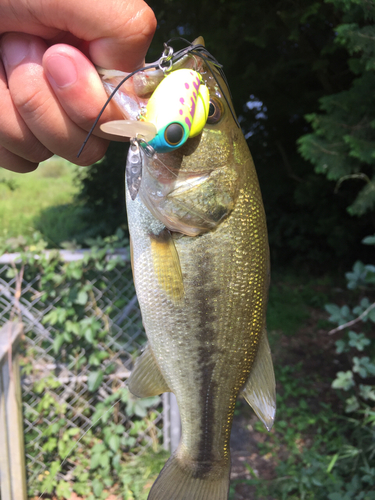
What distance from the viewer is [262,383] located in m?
1.33

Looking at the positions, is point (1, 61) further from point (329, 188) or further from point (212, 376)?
point (329, 188)

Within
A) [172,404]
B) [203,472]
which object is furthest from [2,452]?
[203,472]

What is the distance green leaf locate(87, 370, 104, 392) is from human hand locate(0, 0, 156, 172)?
8.33 feet

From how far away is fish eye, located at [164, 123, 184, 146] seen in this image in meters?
0.94

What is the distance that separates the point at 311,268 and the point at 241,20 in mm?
4926

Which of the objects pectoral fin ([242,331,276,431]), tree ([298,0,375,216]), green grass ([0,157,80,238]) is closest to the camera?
pectoral fin ([242,331,276,431])

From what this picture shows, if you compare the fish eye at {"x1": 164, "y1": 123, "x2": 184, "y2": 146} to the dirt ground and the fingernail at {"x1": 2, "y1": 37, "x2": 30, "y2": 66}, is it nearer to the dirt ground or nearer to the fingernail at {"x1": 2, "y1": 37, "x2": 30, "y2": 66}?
the fingernail at {"x1": 2, "y1": 37, "x2": 30, "y2": 66}

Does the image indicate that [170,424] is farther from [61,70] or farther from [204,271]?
[61,70]

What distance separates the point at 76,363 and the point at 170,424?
3.29ft

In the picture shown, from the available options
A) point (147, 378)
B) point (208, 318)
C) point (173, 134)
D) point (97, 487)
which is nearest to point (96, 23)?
point (173, 134)

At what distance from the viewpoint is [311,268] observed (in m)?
7.69

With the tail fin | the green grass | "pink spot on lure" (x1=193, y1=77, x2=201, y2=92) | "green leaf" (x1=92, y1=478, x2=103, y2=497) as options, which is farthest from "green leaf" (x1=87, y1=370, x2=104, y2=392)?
→ the green grass

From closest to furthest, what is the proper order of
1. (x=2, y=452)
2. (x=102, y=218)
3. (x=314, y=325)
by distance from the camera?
(x=2, y=452)
(x=314, y=325)
(x=102, y=218)

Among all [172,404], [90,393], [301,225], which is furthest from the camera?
[301,225]
